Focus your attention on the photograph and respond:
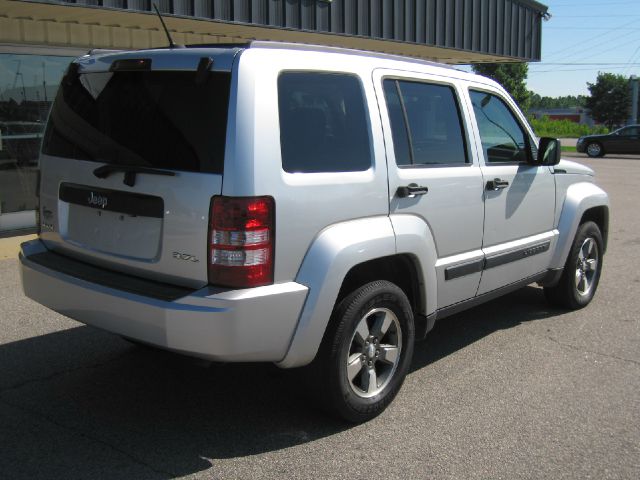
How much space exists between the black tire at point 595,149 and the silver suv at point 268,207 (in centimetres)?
2844

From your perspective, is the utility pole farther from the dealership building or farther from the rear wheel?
the dealership building

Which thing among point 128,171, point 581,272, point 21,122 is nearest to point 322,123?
point 128,171

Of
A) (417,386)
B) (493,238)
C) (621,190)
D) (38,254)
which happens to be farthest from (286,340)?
(621,190)

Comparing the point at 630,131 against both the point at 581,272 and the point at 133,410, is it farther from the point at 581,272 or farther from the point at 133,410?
the point at 133,410

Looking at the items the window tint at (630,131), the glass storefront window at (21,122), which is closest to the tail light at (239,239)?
the glass storefront window at (21,122)

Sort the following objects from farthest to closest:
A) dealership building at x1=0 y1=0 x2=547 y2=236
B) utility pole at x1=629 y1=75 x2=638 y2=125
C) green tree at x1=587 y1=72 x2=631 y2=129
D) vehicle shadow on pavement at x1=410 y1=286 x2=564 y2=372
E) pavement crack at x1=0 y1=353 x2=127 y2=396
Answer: green tree at x1=587 y1=72 x2=631 y2=129 < utility pole at x1=629 y1=75 x2=638 y2=125 < dealership building at x1=0 y1=0 x2=547 y2=236 < vehicle shadow on pavement at x1=410 y1=286 x2=564 y2=372 < pavement crack at x1=0 y1=353 x2=127 y2=396

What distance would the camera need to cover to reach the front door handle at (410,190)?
3.73 meters

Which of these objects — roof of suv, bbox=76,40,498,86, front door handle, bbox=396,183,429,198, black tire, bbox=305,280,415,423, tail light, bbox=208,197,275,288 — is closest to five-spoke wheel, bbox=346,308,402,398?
black tire, bbox=305,280,415,423

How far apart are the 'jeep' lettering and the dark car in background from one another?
98.4 feet

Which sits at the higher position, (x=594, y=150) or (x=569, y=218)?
(x=594, y=150)

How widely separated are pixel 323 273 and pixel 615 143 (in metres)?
29.8

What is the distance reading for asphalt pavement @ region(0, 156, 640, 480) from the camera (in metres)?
3.24

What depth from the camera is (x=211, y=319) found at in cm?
299

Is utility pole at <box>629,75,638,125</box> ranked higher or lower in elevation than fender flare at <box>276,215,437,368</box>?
higher
